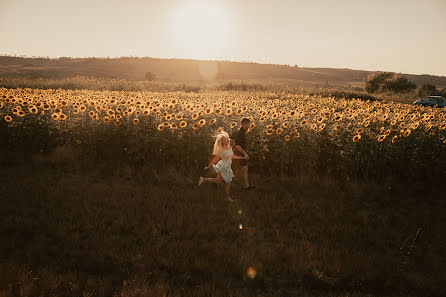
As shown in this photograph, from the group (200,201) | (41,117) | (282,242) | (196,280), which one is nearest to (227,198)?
(200,201)

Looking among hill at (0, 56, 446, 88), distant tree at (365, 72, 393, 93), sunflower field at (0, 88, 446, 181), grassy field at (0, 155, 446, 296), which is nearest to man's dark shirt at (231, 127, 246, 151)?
sunflower field at (0, 88, 446, 181)

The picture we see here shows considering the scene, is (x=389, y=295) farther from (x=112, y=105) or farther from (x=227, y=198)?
(x=112, y=105)

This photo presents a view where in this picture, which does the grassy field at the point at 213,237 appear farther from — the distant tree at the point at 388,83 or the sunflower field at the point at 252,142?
the distant tree at the point at 388,83

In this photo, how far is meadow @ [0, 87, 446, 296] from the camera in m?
3.84

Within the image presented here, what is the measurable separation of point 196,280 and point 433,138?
644 cm

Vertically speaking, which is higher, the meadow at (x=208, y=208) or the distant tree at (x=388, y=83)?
the distant tree at (x=388, y=83)

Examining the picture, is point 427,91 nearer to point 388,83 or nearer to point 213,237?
point 388,83

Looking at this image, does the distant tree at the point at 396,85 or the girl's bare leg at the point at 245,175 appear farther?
the distant tree at the point at 396,85

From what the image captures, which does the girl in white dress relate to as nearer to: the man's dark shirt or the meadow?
the meadow

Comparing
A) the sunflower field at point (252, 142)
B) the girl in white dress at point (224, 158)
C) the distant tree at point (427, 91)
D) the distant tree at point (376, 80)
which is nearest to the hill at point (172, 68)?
the distant tree at point (376, 80)

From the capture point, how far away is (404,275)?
4082 mm

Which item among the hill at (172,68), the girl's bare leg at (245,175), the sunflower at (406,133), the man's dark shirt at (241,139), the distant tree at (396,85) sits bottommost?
the girl's bare leg at (245,175)

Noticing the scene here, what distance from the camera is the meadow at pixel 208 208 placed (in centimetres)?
384

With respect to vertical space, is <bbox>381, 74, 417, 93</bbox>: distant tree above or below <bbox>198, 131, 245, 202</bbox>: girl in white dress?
above
